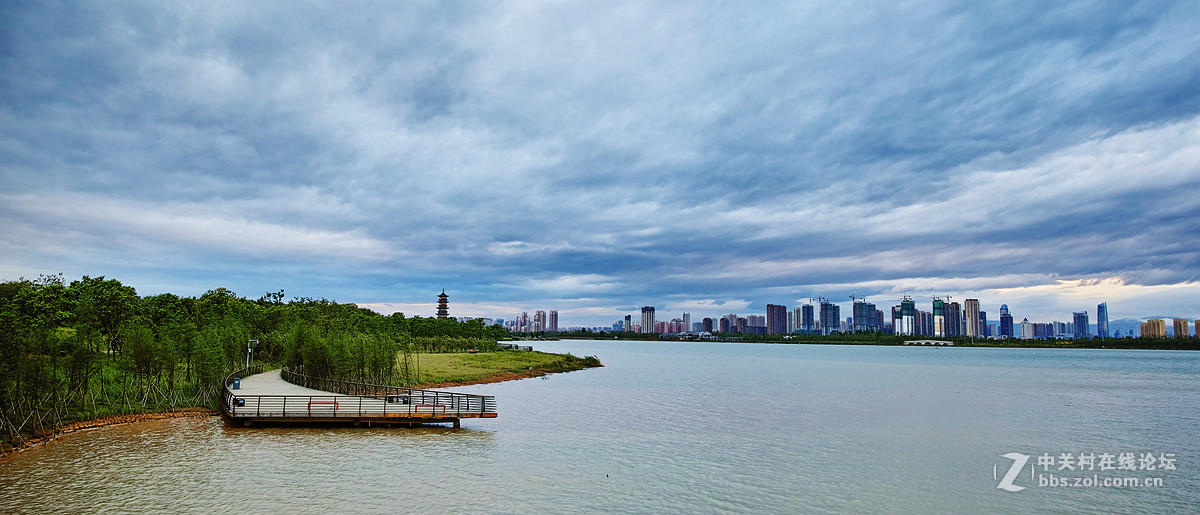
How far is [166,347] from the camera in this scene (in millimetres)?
44844

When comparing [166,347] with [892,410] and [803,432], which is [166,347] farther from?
[892,410]

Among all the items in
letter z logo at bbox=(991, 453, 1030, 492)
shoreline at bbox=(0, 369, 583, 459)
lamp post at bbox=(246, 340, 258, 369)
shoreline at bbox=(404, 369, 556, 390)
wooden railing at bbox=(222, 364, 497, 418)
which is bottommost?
shoreline at bbox=(404, 369, 556, 390)

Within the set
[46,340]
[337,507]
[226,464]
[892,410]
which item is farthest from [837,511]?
[46,340]

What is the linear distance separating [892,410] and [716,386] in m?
27.9

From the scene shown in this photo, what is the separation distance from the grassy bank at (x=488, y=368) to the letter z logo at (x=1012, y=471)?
52624 millimetres

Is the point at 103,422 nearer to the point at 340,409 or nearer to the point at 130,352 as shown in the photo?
the point at 130,352

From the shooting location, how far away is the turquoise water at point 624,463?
25.2 metres

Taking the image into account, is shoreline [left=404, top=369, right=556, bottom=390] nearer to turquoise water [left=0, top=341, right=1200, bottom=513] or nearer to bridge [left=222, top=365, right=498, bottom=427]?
turquoise water [left=0, top=341, right=1200, bottom=513]

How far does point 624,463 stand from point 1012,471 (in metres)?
19.0

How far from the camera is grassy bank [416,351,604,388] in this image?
260 ft

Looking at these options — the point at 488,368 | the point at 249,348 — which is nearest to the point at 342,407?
the point at 249,348

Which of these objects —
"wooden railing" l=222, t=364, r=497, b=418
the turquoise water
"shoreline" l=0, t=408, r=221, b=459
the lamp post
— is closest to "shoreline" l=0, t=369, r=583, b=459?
"shoreline" l=0, t=408, r=221, b=459

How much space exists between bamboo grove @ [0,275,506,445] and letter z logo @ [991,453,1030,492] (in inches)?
1794

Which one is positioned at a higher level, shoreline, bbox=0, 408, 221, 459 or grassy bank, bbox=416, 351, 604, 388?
shoreline, bbox=0, 408, 221, 459
